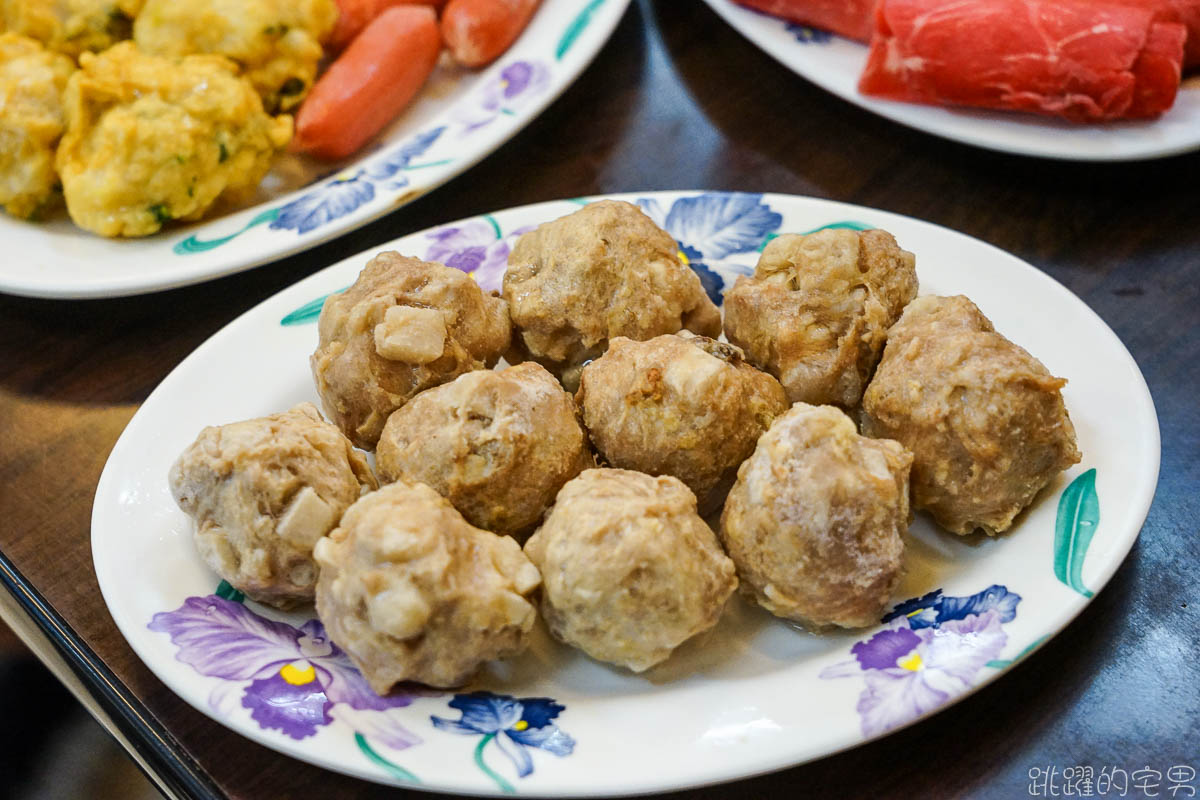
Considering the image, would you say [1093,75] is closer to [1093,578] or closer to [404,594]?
[1093,578]

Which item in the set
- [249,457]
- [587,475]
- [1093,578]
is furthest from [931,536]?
[249,457]

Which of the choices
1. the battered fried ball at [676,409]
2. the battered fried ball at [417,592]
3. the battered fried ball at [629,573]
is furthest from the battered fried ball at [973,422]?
the battered fried ball at [417,592]

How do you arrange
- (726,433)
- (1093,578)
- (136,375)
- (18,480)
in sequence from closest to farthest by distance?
(1093,578) < (726,433) < (18,480) < (136,375)

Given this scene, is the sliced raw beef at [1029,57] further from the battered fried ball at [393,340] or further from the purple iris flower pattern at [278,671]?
the purple iris flower pattern at [278,671]

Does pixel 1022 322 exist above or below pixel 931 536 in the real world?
above

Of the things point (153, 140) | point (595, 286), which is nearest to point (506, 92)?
point (153, 140)

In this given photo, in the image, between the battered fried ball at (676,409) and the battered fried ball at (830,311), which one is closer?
the battered fried ball at (676,409)
